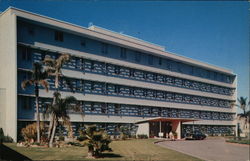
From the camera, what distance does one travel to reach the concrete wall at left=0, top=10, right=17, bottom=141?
3056cm

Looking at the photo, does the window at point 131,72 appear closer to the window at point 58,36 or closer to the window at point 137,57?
the window at point 137,57

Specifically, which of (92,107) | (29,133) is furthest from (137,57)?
(29,133)

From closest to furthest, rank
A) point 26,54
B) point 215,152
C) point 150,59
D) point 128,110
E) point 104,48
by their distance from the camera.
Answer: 1. point 215,152
2. point 26,54
3. point 104,48
4. point 128,110
5. point 150,59

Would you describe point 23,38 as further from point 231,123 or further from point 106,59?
point 231,123

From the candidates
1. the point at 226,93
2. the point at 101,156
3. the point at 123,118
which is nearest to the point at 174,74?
the point at 123,118

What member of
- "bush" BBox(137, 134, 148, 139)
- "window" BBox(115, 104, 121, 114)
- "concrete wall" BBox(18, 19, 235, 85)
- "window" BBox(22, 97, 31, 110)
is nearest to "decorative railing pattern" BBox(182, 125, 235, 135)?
"concrete wall" BBox(18, 19, 235, 85)

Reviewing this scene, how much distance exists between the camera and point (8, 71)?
3186cm

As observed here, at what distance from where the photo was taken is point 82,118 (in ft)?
124

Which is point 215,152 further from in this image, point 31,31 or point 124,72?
point 31,31

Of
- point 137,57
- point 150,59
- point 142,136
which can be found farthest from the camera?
point 150,59

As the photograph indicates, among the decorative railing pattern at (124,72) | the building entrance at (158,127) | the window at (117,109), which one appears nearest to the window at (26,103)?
the decorative railing pattern at (124,72)

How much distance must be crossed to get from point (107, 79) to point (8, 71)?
14243mm

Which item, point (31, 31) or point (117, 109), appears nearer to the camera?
point (31, 31)

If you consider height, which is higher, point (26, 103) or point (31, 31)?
point (31, 31)
